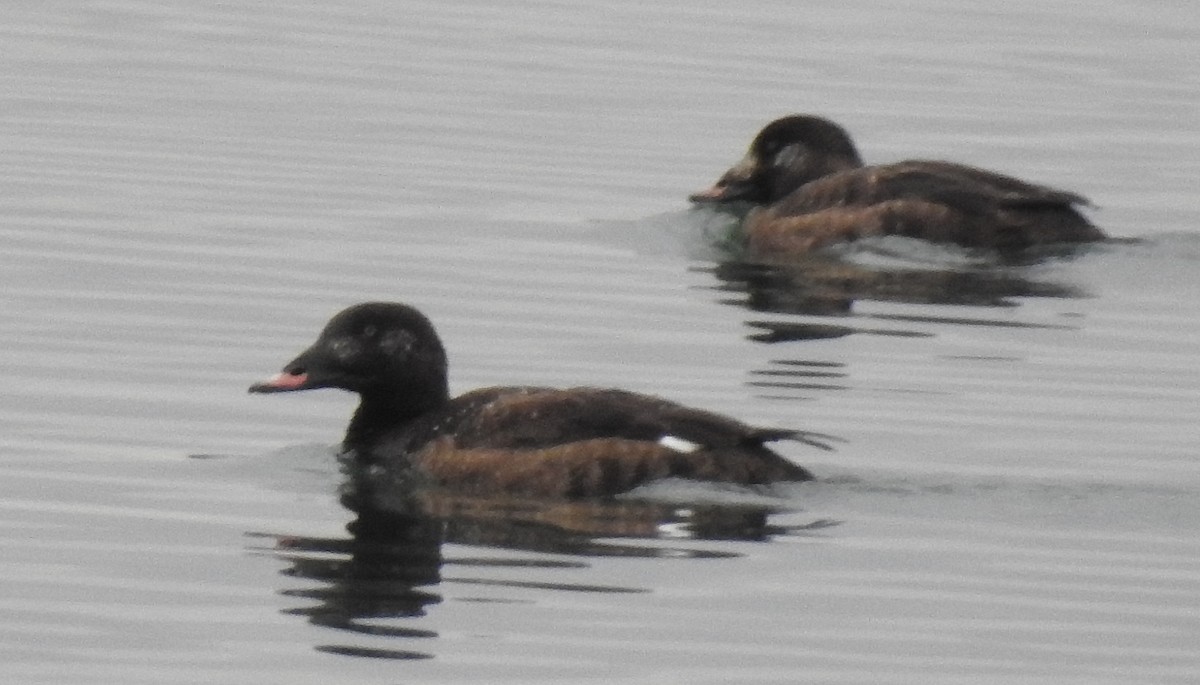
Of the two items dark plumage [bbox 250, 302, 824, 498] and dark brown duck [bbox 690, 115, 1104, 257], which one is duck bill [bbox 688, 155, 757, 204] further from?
dark plumage [bbox 250, 302, 824, 498]

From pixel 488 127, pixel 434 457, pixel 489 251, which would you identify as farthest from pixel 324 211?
pixel 434 457

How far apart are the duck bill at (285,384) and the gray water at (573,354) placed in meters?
0.26

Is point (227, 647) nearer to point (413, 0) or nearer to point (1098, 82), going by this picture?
point (1098, 82)

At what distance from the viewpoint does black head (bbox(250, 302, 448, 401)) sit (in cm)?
1351

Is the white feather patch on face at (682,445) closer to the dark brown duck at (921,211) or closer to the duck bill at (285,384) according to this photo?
the duck bill at (285,384)

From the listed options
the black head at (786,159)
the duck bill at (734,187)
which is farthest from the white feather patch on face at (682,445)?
the black head at (786,159)

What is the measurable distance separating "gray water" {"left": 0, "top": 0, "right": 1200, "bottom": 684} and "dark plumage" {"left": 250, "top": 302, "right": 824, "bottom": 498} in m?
0.18

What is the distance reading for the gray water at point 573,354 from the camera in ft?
34.8

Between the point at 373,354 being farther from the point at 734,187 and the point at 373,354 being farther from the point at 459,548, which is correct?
the point at 734,187

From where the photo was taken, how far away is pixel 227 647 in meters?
10.3

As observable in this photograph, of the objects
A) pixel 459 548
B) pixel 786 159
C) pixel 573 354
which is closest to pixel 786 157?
pixel 786 159

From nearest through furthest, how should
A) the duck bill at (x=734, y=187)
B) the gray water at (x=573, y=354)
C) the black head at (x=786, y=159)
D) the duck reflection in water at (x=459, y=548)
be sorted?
the gray water at (x=573, y=354), the duck reflection in water at (x=459, y=548), the duck bill at (x=734, y=187), the black head at (x=786, y=159)

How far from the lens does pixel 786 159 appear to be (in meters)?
21.6

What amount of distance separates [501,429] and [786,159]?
8827 mm
